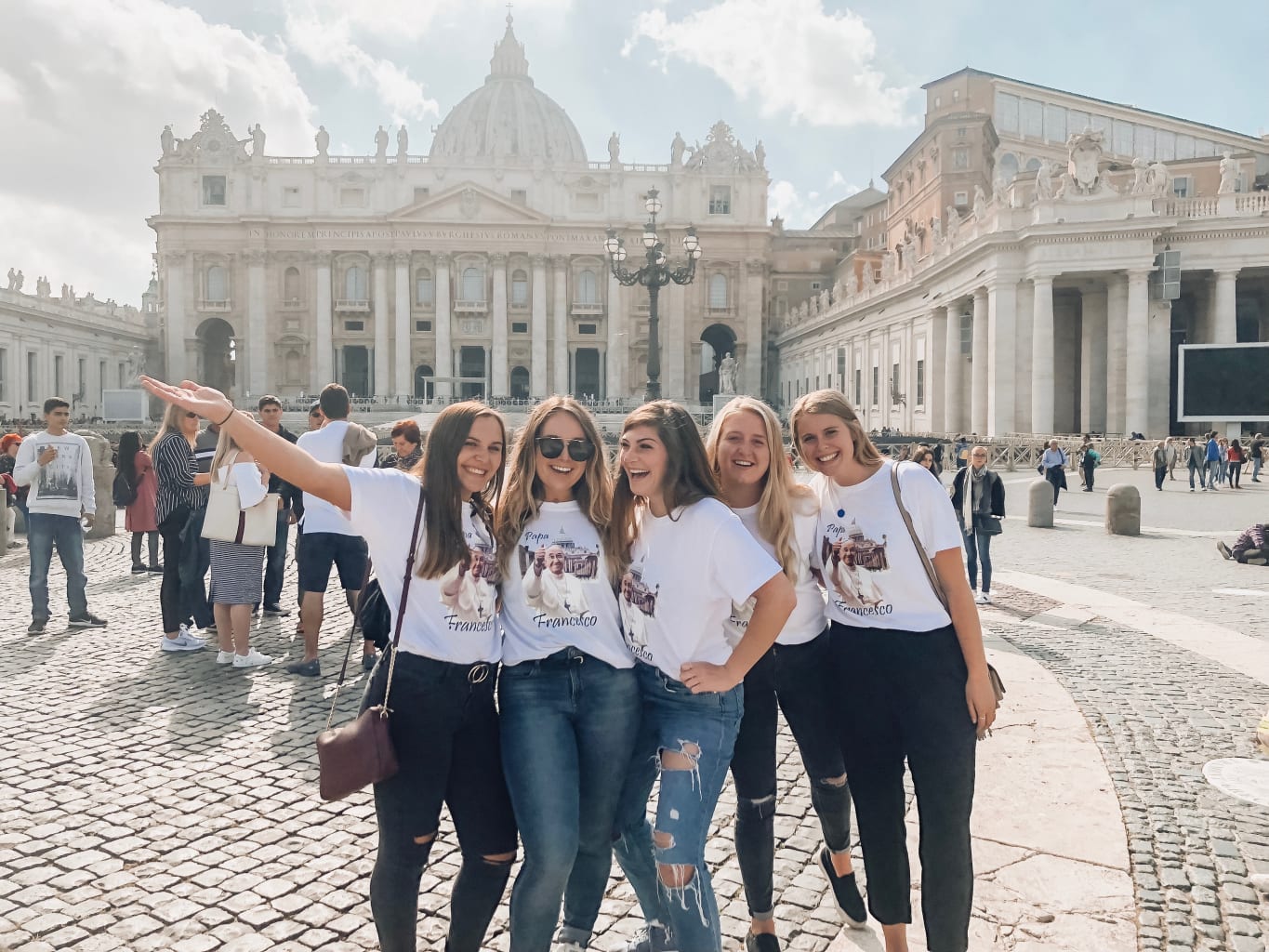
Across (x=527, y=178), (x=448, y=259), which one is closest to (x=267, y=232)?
(x=448, y=259)

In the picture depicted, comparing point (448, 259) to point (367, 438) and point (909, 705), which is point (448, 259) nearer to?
point (367, 438)

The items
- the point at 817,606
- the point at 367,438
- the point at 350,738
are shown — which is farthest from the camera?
the point at 367,438

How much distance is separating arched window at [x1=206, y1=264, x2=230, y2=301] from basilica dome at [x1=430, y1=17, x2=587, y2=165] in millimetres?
21992

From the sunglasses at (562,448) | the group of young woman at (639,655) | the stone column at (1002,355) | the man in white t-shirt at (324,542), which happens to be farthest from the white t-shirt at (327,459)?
the stone column at (1002,355)

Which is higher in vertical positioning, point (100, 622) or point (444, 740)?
point (444, 740)

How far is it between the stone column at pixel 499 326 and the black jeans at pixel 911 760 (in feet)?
185

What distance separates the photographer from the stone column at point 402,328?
189 ft

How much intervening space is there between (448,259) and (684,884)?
58364mm

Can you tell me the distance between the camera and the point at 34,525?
25.5ft

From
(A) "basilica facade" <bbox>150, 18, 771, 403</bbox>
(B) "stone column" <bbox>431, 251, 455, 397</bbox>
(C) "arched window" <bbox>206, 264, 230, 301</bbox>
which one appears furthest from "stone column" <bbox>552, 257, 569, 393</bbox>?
(C) "arched window" <bbox>206, 264, 230, 301</bbox>

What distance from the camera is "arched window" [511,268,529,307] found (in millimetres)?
59312

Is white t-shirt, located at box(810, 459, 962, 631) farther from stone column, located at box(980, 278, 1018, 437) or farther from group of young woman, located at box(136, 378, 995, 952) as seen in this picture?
stone column, located at box(980, 278, 1018, 437)

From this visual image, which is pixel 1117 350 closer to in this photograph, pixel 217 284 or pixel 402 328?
pixel 402 328

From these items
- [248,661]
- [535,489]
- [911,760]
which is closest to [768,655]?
[911,760]
